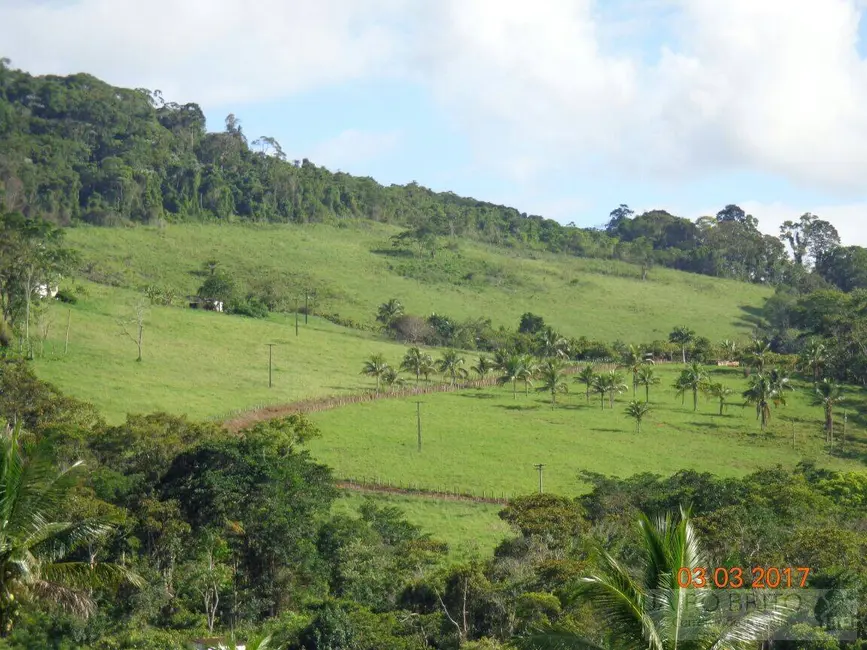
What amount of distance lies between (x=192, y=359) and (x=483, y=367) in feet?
87.2

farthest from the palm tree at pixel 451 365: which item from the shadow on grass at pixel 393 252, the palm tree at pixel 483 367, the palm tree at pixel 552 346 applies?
the shadow on grass at pixel 393 252

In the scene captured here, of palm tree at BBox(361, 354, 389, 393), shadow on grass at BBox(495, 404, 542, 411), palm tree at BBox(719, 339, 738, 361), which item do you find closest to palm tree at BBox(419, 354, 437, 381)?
palm tree at BBox(361, 354, 389, 393)

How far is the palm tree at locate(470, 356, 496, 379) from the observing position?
99.9 meters

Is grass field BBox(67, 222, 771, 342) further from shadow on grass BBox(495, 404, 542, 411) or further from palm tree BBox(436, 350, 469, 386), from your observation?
Answer: shadow on grass BBox(495, 404, 542, 411)

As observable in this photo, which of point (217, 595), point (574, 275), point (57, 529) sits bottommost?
point (217, 595)

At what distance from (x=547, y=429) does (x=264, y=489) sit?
36.6 meters

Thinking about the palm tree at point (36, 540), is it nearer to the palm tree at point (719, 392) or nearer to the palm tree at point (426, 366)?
the palm tree at point (719, 392)

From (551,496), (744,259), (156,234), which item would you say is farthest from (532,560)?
(744,259)

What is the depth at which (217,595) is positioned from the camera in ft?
128

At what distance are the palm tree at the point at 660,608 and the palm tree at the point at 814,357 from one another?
292ft

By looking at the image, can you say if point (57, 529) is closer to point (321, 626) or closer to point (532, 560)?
point (321, 626)

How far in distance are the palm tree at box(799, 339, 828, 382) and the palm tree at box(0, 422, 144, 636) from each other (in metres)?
89.8

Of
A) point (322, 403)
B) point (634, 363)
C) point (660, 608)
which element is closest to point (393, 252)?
point (634, 363)

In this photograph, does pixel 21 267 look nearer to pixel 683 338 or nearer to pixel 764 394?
pixel 764 394
